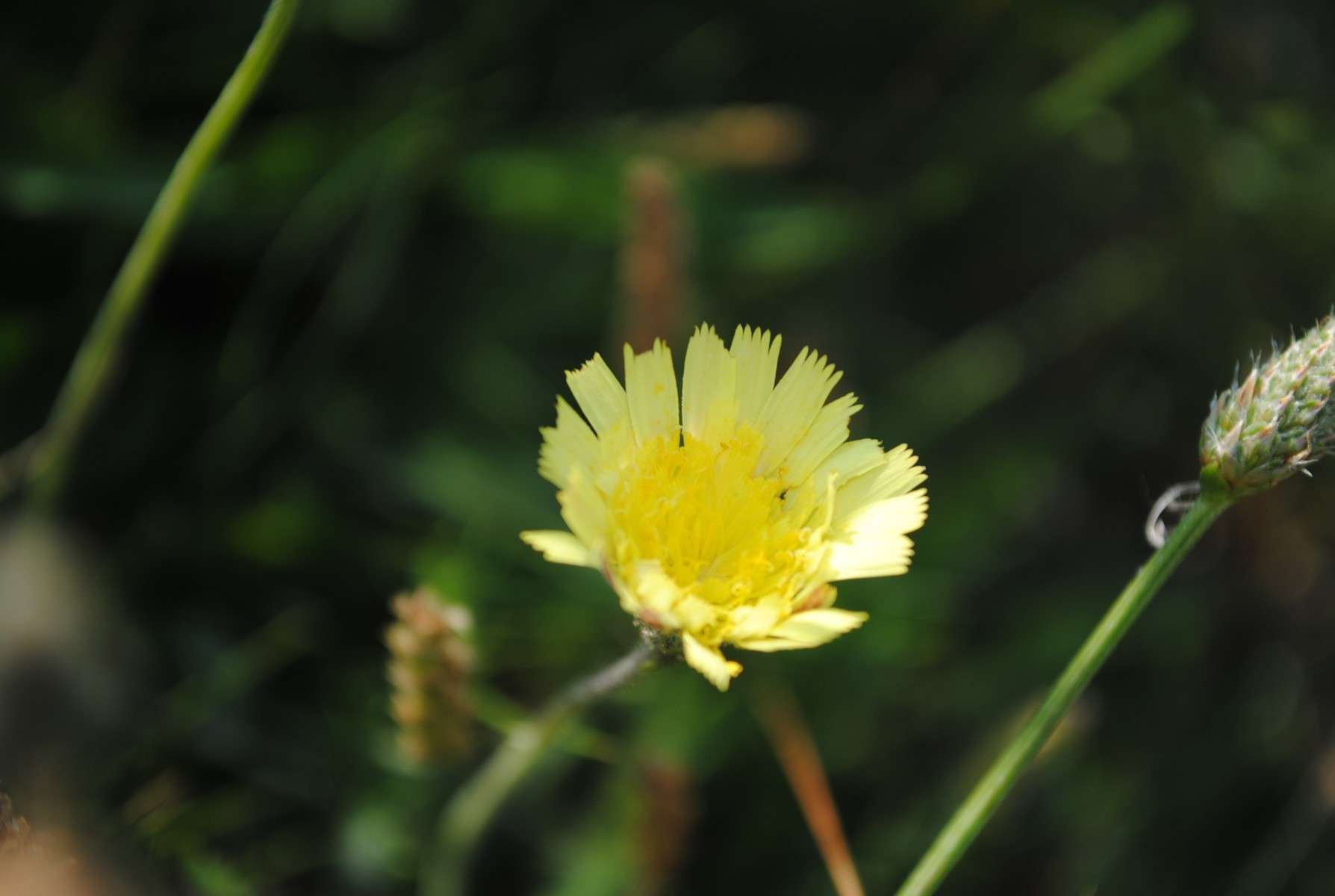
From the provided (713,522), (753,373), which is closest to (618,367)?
(753,373)

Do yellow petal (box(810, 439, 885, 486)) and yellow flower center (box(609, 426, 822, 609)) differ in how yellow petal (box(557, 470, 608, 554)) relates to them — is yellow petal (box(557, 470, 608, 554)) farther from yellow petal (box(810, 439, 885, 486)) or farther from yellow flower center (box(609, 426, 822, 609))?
yellow petal (box(810, 439, 885, 486))

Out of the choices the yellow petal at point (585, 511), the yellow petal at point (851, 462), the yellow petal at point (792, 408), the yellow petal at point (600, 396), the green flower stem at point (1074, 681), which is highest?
the yellow petal at point (600, 396)

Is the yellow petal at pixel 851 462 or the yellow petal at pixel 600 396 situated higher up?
the yellow petal at pixel 600 396

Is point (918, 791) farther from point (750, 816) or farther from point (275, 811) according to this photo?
point (275, 811)

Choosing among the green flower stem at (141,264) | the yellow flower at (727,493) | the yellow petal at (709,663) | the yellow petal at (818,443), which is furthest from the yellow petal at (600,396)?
the green flower stem at (141,264)

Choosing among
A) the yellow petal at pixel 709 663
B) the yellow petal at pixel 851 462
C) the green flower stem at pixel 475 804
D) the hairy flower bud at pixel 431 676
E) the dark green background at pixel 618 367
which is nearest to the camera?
the yellow petal at pixel 709 663

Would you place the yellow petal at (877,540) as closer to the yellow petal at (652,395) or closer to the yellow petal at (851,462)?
the yellow petal at (851,462)

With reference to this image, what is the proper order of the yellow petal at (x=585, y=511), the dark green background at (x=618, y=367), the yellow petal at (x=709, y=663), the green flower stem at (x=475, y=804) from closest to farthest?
the yellow petal at (x=709, y=663), the yellow petal at (x=585, y=511), the green flower stem at (x=475, y=804), the dark green background at (x=618, y=367)

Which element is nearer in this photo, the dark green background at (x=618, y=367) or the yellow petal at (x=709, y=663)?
the yellow petal at (x=709, y=663)
